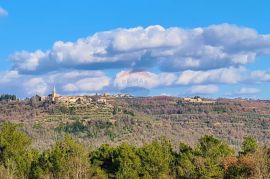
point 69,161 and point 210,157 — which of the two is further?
point 210,157

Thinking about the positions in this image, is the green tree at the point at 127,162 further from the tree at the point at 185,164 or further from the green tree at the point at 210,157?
the green tree at the point at 210,157

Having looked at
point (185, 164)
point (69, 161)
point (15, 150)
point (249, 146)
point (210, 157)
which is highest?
point (249, 146)

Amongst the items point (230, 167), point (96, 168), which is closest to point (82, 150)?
point (96, 168)

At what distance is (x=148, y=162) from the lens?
10706 centimetres

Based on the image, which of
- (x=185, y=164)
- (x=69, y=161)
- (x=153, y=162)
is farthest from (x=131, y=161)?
(x=69, y=161)

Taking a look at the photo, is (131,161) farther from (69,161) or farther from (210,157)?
(210,157)

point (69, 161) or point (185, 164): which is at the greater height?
point (69, 161)

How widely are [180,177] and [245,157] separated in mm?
13144

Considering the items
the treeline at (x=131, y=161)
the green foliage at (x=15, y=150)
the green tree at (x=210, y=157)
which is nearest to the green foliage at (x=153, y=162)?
the treeline at (x=131, y=161)

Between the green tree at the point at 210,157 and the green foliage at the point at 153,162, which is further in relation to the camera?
the green foliage at the point at 153,162

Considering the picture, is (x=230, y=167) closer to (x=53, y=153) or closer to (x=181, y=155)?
(x=181, y=155)

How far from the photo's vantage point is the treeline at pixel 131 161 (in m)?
101

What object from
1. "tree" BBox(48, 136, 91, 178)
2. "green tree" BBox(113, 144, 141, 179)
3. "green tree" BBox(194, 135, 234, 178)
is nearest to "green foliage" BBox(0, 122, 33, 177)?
"tree" BBox(48, 136, 91, 178)

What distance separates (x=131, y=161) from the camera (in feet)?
345
